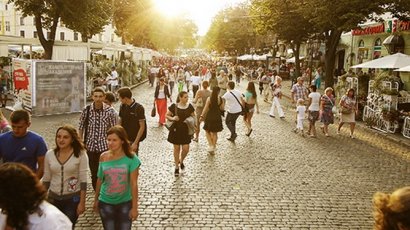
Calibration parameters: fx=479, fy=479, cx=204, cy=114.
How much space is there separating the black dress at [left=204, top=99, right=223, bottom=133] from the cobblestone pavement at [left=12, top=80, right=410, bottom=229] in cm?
65

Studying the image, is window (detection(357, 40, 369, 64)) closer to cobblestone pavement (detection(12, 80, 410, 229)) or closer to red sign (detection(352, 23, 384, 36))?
red sign (detection(352, 23, 384, 36))

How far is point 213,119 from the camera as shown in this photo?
1120 cm

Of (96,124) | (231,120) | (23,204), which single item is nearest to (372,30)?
(231,120)

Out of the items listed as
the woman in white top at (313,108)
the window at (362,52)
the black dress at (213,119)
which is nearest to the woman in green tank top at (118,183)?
the black dress at (213,119)

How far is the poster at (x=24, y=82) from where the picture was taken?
16.6 m

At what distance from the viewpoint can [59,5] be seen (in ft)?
79.4

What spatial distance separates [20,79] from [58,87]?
1358 mm

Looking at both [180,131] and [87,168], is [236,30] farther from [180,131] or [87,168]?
[87,168]

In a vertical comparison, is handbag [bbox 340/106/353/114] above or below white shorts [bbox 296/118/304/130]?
above

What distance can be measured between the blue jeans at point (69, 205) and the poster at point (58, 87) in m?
12.4

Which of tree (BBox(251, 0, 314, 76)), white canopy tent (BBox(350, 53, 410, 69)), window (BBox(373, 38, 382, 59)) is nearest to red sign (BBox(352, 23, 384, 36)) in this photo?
window (BBox(373, 38, 382, 59))

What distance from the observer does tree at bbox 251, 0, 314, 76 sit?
31.3 metres

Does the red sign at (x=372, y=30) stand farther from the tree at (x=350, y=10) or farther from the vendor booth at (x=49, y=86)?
the vendor booth at (x=49, y=86)

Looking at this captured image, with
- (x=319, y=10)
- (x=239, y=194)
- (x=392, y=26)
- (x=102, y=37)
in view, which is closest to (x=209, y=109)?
(x=239, y=194)
